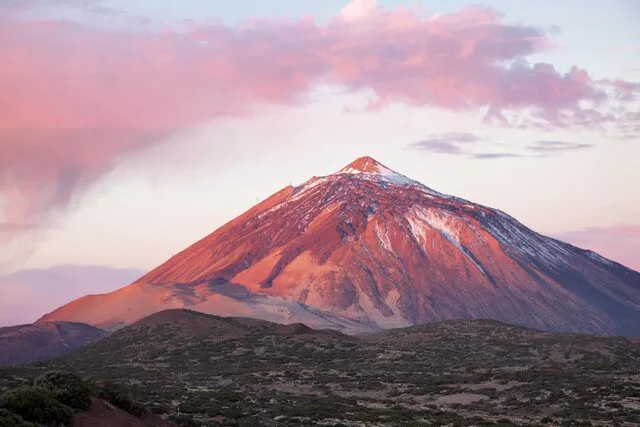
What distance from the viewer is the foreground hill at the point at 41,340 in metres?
134

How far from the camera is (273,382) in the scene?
6212 centimetres

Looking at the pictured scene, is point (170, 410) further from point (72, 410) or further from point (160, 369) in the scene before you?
point (160, 369)

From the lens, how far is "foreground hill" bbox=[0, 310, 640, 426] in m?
42.4

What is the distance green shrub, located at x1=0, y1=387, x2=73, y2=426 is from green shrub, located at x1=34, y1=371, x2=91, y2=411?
1.10 m

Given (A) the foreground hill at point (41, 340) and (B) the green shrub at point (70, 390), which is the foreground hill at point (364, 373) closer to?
(B) the green shrub at point (70, 390)

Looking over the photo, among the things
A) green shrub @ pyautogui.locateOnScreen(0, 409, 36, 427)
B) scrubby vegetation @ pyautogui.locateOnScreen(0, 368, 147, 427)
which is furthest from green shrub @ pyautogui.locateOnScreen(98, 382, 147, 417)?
green shrub @ pyautogui.locateOnScreen(0, 409, 36, 427)

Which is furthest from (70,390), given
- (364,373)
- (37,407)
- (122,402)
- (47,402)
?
(364,373)

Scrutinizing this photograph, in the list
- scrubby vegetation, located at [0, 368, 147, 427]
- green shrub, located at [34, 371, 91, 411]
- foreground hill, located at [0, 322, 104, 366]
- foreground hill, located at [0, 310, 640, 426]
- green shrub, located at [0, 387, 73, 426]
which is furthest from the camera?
foreground hill, located at [0, 322, 104, 366]

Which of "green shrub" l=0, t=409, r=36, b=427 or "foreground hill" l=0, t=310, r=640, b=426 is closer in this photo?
"green shrub" l=0, t=409, r=36, b=427

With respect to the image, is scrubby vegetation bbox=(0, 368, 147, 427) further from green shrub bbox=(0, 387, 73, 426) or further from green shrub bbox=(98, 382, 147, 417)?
green shrub bbox=(98, 382, 147, 417)

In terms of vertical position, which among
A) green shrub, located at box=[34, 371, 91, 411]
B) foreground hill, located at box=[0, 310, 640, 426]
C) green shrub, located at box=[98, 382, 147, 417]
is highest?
green shrub, located at box=[34, 371, 91, 411]

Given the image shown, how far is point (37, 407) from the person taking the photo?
2427 centimetres

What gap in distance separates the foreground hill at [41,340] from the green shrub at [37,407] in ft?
363

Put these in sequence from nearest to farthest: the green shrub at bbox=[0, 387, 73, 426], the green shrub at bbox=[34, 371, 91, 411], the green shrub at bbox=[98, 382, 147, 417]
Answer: the green shrub at bbox=[0, 387, 73, 426], the green shrub at bbox=[34, 371, 91, 411], the green shrub at bbox=[98, 382, 147, 417]
